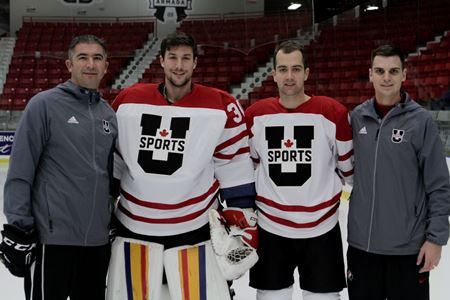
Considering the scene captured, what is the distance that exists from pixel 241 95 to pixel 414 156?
573 centimetres

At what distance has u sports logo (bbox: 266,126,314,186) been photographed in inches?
73.9

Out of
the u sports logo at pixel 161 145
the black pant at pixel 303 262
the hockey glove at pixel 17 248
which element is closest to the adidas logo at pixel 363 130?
the black pant at pixel 303 262

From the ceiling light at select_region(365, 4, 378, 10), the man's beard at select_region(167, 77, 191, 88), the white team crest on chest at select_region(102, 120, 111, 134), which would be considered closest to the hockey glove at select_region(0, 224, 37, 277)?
the white team crest on chest at select_region(102, 120, 111, 134)

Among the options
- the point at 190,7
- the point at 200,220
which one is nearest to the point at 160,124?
the point at 200,220

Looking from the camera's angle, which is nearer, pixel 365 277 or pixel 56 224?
pixel 56 224

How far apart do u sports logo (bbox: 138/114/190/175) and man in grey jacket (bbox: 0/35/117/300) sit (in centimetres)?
11

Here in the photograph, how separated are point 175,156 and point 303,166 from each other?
46 centimetres

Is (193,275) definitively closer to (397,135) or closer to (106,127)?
(106,127)

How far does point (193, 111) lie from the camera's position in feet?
5.81

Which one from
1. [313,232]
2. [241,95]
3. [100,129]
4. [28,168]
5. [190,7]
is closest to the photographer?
[28,168]

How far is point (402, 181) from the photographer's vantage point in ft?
5.77

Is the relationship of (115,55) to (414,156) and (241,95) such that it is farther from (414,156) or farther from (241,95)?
(414,156)

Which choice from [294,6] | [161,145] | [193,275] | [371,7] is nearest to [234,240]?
[193,275]

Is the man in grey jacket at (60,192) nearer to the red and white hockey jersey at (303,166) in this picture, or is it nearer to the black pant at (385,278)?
the red and white hockey jersey at (303,166)
